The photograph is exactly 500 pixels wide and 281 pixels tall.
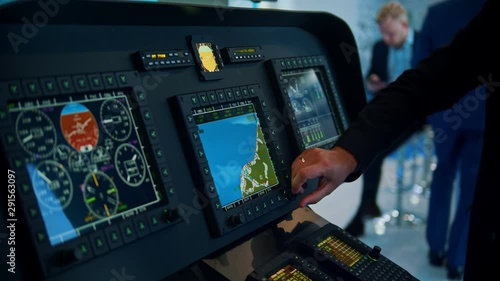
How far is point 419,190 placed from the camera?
427 cm

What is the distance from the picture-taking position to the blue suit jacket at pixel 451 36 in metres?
2.49

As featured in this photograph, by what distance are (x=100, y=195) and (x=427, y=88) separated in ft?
2.23

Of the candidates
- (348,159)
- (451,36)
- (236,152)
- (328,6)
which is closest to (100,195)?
(236,152)

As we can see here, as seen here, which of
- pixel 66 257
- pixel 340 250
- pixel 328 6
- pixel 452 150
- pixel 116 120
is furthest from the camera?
pixel 328 6

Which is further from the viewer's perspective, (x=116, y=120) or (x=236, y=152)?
(x=236, y=152)

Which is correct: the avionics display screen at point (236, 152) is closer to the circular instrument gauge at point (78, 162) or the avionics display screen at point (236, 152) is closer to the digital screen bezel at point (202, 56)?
the digital screen bezel at point (202, 56)

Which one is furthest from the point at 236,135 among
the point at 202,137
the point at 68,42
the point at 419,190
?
the point at 419,190

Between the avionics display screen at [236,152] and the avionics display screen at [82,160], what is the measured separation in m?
0.14

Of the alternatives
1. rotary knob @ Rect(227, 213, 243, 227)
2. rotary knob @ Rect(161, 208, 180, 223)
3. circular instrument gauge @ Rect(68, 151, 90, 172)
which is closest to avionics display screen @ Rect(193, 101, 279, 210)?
rotary knob @ Rect(227, 213, 243, 227)

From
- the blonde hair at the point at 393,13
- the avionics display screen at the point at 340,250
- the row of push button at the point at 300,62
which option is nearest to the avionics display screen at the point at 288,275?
the avionics display screen at the point at 340,250

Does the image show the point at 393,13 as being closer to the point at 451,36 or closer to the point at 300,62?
the point at 451,36

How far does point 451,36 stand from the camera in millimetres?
2582

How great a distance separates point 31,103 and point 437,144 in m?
2.54

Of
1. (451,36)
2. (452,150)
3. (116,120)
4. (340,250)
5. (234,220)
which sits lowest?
(452,150)
